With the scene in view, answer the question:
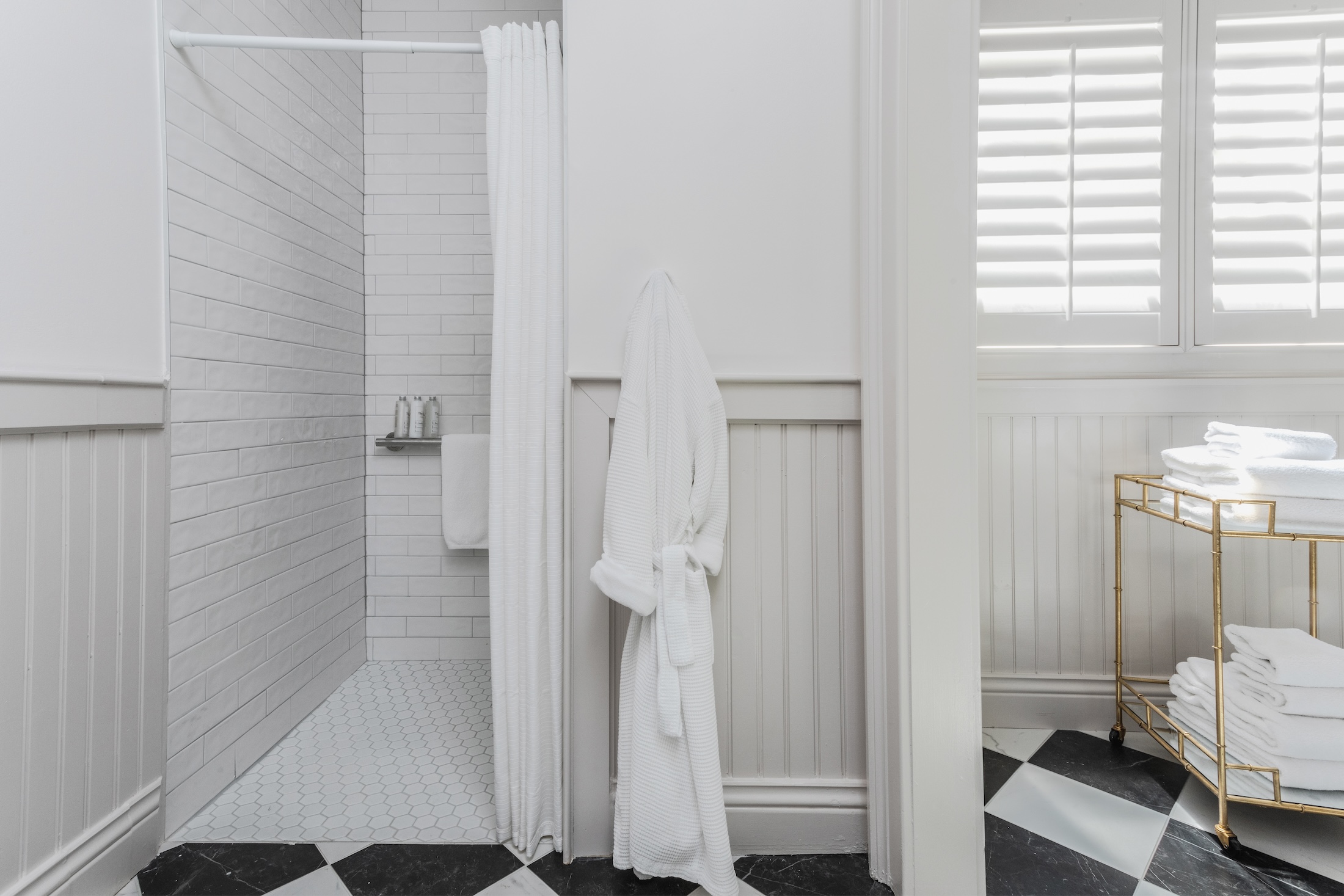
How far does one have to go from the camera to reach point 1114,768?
1.51m

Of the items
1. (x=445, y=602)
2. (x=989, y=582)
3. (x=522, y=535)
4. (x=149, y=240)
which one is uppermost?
(x=149, y=240)

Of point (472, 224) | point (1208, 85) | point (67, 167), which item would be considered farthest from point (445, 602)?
point (1208, 85)

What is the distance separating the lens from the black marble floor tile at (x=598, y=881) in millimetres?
1134

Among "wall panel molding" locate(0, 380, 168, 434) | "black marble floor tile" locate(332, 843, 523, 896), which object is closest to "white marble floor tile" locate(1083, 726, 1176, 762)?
"black marble floor tile" locate(332, 843, 523, 896)

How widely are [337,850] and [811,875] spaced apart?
36.4 inches

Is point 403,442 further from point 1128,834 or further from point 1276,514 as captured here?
point 1276,514

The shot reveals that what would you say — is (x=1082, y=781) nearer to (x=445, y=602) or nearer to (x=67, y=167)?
(x=445, y=602)

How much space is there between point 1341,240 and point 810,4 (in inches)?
59.7

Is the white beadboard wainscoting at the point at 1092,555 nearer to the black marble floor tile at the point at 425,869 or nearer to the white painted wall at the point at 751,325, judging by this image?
the white painted wall at the point at 751,325

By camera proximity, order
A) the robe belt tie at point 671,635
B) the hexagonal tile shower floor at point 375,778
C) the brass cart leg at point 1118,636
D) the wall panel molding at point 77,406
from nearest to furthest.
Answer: the wall panel molding at point 77,406
the robe belt tie at point 671,635
the hexagonal tile shower floor at point 375,778
the brass cart leg at point 1118,636

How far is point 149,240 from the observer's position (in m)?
1.27

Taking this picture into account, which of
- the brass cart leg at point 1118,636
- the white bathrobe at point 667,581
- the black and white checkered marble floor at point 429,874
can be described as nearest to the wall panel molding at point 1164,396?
the brass cart leg at point 1118,636

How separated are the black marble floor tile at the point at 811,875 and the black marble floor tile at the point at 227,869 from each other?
0.83m

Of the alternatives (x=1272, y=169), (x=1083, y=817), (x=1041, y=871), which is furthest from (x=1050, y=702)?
(x=1272, y=169)
